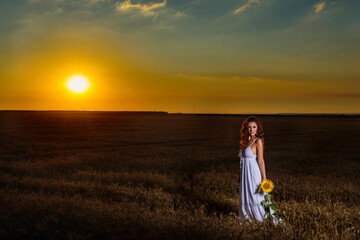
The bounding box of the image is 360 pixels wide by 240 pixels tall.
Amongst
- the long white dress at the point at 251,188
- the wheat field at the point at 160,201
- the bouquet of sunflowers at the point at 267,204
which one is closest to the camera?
the wheat field at the point at 160,201

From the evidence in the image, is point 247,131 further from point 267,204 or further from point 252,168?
point 267,204

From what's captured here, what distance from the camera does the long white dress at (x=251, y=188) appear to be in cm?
604

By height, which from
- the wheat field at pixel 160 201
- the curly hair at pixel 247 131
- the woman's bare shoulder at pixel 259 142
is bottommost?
the wheat field at pixel 160 201

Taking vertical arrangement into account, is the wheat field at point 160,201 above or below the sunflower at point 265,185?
below

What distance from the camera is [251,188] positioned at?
6.05 metres

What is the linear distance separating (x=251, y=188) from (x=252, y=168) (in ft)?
1.20

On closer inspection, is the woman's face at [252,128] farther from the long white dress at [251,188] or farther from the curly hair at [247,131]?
the long white dress at [251,188]

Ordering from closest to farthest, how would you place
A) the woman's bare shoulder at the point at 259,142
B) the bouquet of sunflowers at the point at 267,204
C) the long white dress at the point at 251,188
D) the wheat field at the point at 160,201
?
the wheat field at the point at 160,201, the bouquet of sunflowers at the point at 267,204, the woman's bare shoulder at the point at 259,142, the long white dress at the point at 251,188

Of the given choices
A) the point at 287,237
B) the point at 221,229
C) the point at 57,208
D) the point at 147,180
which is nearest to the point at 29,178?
the point at 147,180

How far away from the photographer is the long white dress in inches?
238

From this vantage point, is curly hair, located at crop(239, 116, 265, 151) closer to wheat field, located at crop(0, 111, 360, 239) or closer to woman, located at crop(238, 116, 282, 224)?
woman, located at crop(238, 116, 282, 224)

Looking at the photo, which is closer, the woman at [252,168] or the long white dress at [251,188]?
the woman at [252,168]

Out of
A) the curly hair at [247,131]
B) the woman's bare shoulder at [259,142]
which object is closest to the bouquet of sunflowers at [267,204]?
the woman's bare shoulder at [259,142]

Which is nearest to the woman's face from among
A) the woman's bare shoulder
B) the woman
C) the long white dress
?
the woman
